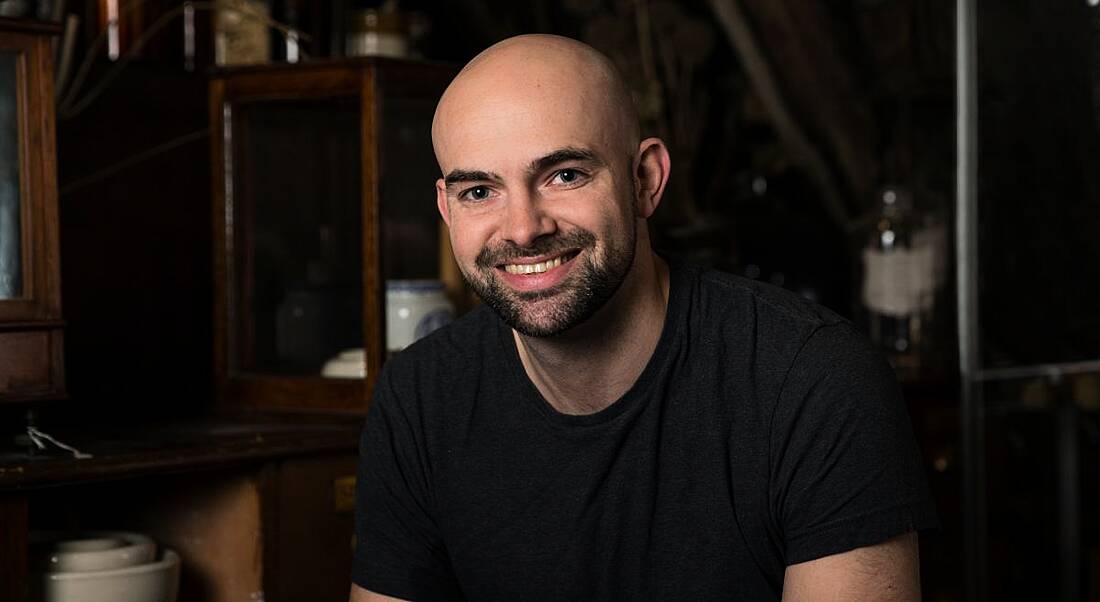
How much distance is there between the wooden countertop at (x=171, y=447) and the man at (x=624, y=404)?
312 millimetres

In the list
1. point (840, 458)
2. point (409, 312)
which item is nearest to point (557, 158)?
point (840, 458)

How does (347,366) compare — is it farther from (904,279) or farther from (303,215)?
(904,279)

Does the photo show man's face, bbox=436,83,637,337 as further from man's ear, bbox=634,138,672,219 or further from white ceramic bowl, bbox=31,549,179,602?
white ceramic bowl, bbox=31,549,179,602

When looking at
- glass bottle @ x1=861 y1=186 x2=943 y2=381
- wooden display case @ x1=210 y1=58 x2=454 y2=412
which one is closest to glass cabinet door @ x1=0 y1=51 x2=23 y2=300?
wooden display case @ x1=210 y1=58 x2=454 y2=412

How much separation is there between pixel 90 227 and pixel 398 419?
81 cm

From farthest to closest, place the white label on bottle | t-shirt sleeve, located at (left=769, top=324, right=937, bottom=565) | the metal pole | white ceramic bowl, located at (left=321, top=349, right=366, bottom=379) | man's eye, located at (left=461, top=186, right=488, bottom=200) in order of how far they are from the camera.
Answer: the white label on bottle → the metal pole → white ceramic bowl, located at (left=321, top=349, right=366, bottom=379) → man's eye, located at (left=461, top=186, right=488, bottom=200) → t-shirt sleeve, located at (left=769, top=324, right=937, bottom=565)

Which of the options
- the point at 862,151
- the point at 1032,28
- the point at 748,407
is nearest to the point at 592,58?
the point at 748,407

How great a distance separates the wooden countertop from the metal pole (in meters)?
1.56

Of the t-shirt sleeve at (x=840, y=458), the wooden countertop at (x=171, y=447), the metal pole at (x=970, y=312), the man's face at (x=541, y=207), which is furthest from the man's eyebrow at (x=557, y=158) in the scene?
the metal pole at (x=970, y=312)

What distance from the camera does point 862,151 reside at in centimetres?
A: 362

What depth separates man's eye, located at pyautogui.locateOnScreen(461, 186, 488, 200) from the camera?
1638 millimetres

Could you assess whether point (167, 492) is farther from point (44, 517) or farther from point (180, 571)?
point (44, 517)

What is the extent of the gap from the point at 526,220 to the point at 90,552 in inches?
27.1

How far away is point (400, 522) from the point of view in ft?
5.88
